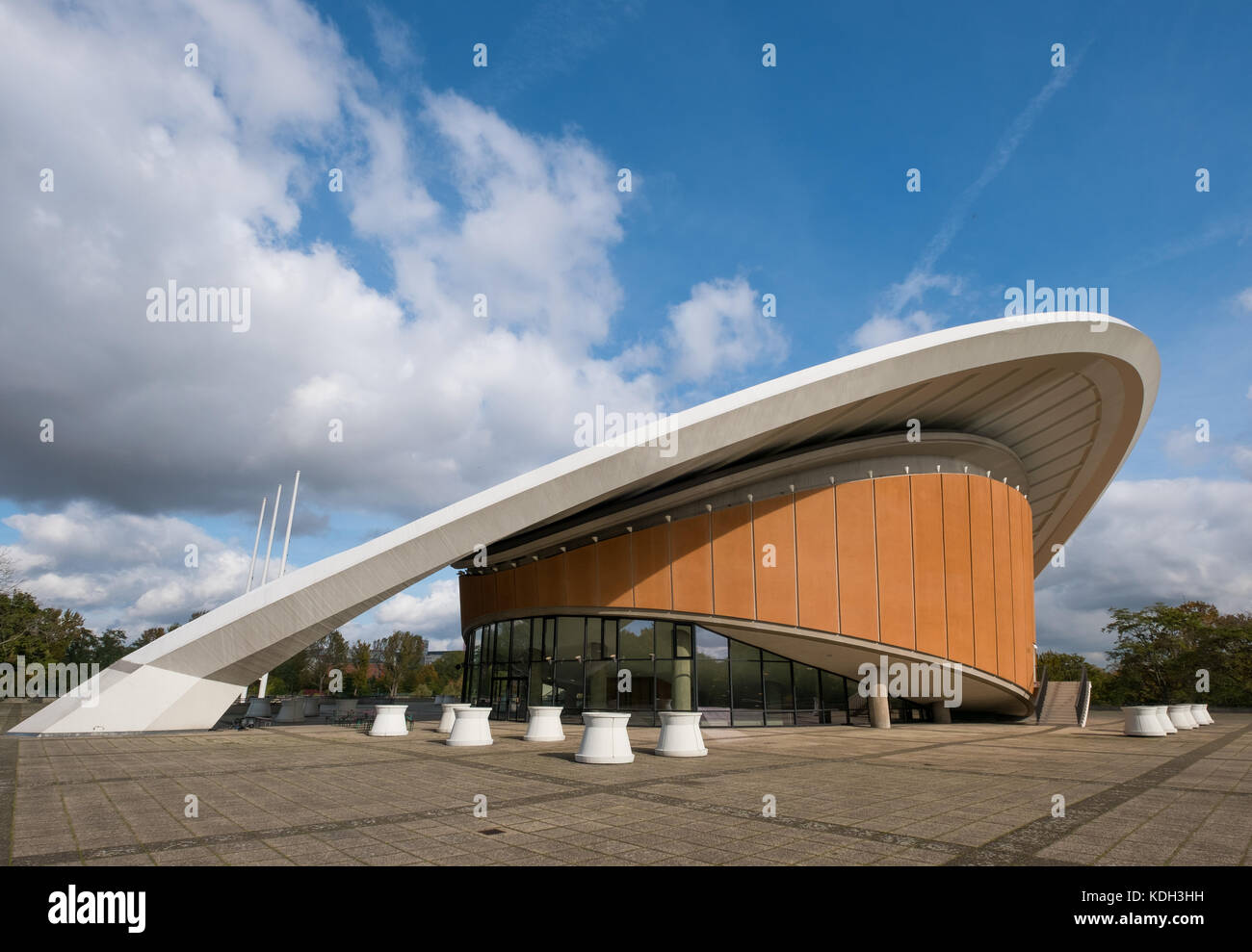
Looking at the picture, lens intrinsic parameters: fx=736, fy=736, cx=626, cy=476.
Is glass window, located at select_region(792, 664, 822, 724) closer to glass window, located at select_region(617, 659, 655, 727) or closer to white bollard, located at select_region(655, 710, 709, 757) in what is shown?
glass window, located at select_region(617, 659, 655, 727)

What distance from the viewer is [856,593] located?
74.2 ft

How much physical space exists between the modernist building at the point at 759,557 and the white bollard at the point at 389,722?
2665 mm

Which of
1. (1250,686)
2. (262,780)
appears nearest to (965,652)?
(262,780)

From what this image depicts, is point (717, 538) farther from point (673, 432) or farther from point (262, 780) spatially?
point (262, 780)

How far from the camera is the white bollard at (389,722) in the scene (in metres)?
18.3

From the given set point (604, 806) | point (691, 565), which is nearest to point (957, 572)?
point (691, 565)

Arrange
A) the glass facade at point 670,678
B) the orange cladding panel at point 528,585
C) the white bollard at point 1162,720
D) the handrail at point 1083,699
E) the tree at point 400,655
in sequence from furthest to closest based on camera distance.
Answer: the tree at point 400,655 < the handrail at point 1083,699 < the orange cladding panel at point 528,585 < the glass facade at point 670,678 < the white bollard at point 1162,720

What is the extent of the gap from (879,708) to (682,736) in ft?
39.8

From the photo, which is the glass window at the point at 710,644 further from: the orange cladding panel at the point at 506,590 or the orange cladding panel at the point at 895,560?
the orange cladding panel at the point at 506,590

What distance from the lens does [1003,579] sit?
85.1 feet

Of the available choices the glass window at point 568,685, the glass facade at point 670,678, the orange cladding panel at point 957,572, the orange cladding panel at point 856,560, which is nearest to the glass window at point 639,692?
the glass facade at point 670,678

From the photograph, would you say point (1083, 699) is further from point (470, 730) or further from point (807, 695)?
point (470, 730)
